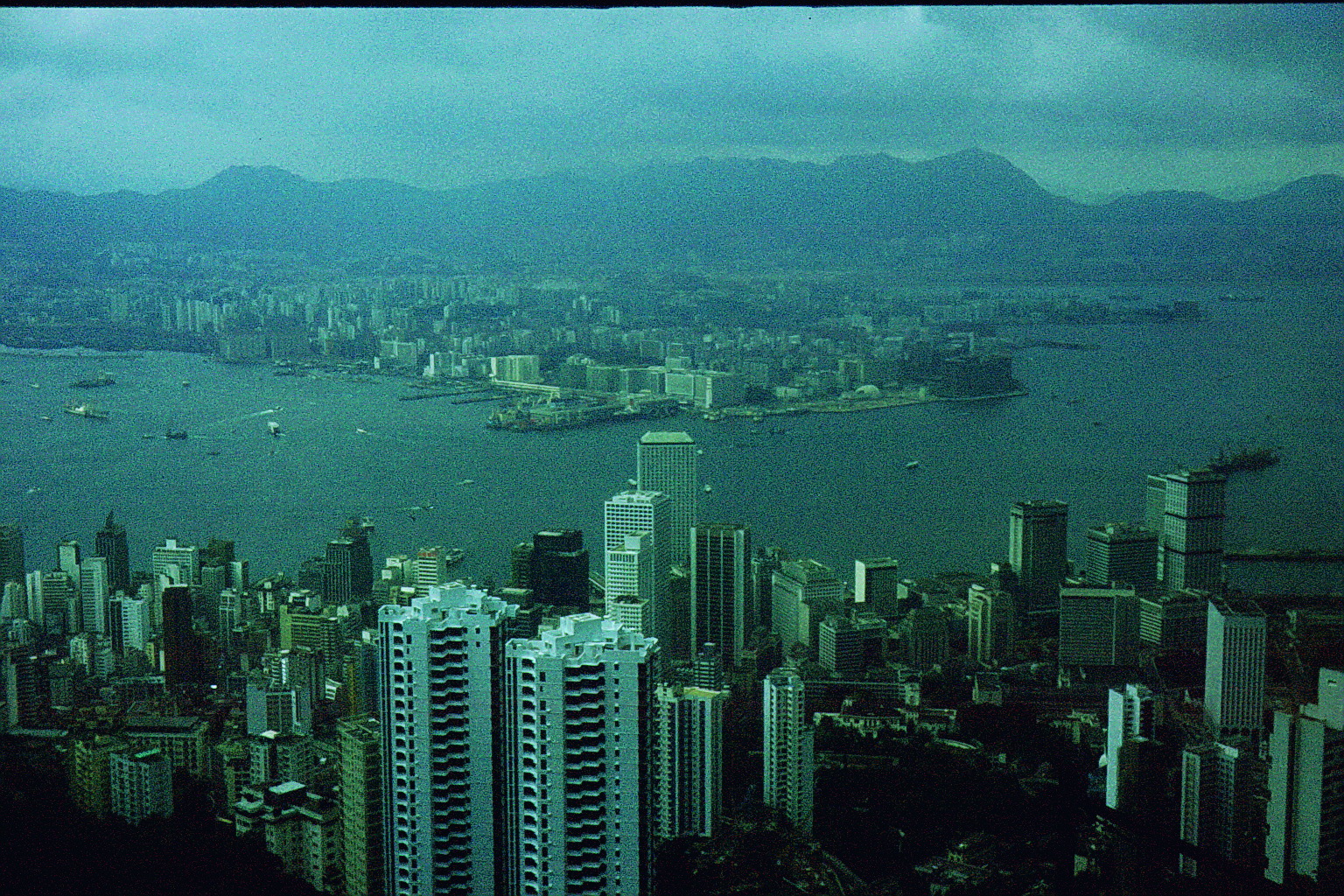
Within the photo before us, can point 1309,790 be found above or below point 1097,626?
above

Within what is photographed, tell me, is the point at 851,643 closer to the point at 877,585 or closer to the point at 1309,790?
the point at 877,585

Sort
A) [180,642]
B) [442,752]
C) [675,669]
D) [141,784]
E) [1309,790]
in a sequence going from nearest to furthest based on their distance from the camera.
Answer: [1309,790]
[442,752]
[141,784]
[675,669]
[180,642]

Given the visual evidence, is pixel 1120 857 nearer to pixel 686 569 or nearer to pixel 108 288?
pixel 686 569

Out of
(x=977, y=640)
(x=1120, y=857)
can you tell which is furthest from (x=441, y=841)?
(x=977, y=640)

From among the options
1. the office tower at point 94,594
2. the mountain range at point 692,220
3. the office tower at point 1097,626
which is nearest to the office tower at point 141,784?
the office tower at point 94,594

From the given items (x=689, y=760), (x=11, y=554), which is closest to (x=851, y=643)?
Result: (x=689, y=760)
